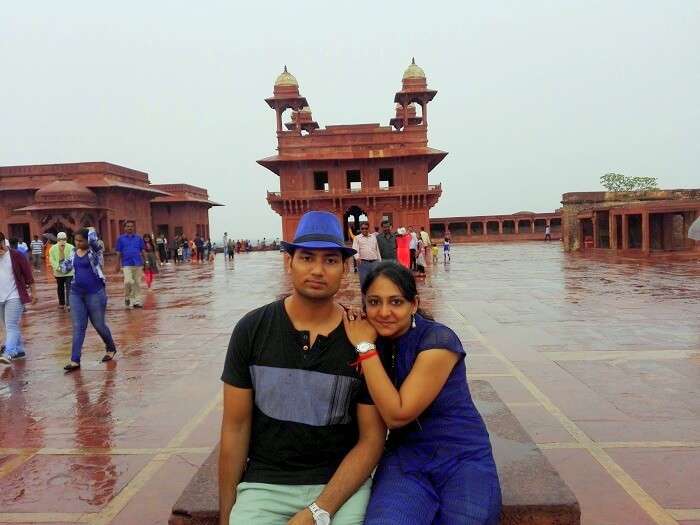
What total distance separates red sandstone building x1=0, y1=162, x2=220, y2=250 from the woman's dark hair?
22.7 metres

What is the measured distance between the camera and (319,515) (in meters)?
1.75

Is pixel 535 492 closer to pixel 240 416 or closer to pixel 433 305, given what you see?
pixel 240 416

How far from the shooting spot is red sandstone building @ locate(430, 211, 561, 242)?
45.7 metres

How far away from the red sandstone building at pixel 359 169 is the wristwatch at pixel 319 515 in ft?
105

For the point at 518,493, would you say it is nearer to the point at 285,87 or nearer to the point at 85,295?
the point at 85,295

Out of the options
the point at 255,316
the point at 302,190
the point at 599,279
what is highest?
the point at 302,190

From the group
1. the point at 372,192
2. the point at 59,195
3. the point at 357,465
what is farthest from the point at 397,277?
the point at 372,192

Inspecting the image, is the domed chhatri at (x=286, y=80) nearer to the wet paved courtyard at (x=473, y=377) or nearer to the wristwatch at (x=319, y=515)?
the wet paved courtyard at (x=473, y=377)

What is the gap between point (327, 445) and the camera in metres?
1.92

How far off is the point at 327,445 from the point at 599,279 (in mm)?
11627

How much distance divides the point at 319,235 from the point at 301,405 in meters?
0.57

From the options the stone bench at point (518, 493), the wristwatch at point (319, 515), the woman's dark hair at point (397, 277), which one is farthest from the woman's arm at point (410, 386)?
the stone bench at point (518, 493)

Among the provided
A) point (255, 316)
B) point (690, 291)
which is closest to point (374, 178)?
point (690, 291)

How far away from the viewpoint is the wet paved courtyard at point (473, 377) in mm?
2674
